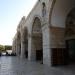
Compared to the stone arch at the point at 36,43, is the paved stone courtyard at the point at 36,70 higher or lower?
lower

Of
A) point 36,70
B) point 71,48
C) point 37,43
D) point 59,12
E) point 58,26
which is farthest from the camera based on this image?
point 71,48

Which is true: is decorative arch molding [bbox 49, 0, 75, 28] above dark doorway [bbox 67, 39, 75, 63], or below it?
above

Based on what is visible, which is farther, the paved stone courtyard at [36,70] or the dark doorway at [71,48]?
the dark doorway at [71,48]

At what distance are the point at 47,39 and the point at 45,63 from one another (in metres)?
1.86

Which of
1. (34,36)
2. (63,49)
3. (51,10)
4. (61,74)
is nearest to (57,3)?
(51,10)

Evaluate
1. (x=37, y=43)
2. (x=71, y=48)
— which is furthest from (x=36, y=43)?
(x=71, y=48)

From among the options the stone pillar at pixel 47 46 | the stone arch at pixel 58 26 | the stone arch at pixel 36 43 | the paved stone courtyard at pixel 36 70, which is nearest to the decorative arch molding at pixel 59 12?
the stone arch at pixel 58 26

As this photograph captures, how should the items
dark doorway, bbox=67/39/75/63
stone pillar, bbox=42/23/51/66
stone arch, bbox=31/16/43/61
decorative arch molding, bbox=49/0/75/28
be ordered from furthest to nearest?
1. dark doorway, bbox=67/39/75/63
2. stone arch, bbox=31/16/43/61
3. stone pillar, bbox=42/23/51/66
4. decorative arch molding, bbox=49/0/75/28

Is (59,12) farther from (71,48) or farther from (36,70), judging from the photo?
(71,48)

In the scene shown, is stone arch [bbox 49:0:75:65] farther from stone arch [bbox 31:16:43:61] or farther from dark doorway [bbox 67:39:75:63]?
dark doorway [bbox 67:39:75:63]

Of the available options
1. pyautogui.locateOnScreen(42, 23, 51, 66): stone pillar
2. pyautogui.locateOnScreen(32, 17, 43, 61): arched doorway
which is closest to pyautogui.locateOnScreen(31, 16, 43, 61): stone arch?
pyautogui.locateOnScreen(32, 17, 43, 61): arched doorway

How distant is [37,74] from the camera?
22.2 feet

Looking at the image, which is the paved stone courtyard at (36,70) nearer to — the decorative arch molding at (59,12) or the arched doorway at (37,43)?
the decorative arch molding at (59,12)

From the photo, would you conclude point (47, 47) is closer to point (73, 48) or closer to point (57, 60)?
point (57, 60)
